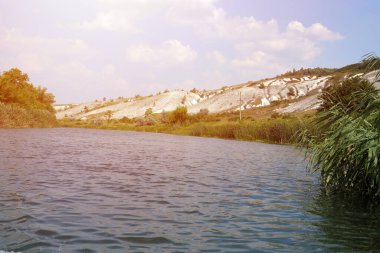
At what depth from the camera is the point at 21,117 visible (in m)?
65.4

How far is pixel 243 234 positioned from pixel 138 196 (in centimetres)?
503

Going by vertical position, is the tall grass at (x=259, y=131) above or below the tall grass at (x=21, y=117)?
below

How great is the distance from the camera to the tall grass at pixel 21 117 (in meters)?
62.5

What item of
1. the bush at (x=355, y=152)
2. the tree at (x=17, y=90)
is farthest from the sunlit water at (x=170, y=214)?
the tree at (x=17, y=90)

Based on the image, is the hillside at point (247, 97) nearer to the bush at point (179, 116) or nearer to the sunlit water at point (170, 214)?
the bush at point (179, 116)

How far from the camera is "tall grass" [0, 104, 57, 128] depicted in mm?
62531

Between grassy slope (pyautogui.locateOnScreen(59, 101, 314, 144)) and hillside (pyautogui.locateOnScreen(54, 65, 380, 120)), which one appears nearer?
grassy slope (pyautogui.locateOnScreen(59, 101, 314, 144))

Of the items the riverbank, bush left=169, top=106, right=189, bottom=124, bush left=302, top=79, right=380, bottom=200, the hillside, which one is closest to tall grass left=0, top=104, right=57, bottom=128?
the riverbank

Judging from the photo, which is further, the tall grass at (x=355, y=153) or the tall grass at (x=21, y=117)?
the tall grass at (x=21, y=117)

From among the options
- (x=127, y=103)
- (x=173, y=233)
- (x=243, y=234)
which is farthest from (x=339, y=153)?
(x=127, y=103)

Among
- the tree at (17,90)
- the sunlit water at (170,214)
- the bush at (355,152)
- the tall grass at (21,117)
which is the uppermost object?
the tree at (17,90)

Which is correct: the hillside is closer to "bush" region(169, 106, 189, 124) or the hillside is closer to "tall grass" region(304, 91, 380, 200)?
"bush" region(169, 106, 189, 124)

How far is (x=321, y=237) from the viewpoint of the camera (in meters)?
9.31

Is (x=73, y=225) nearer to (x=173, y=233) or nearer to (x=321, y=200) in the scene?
(x=173, y=233)
